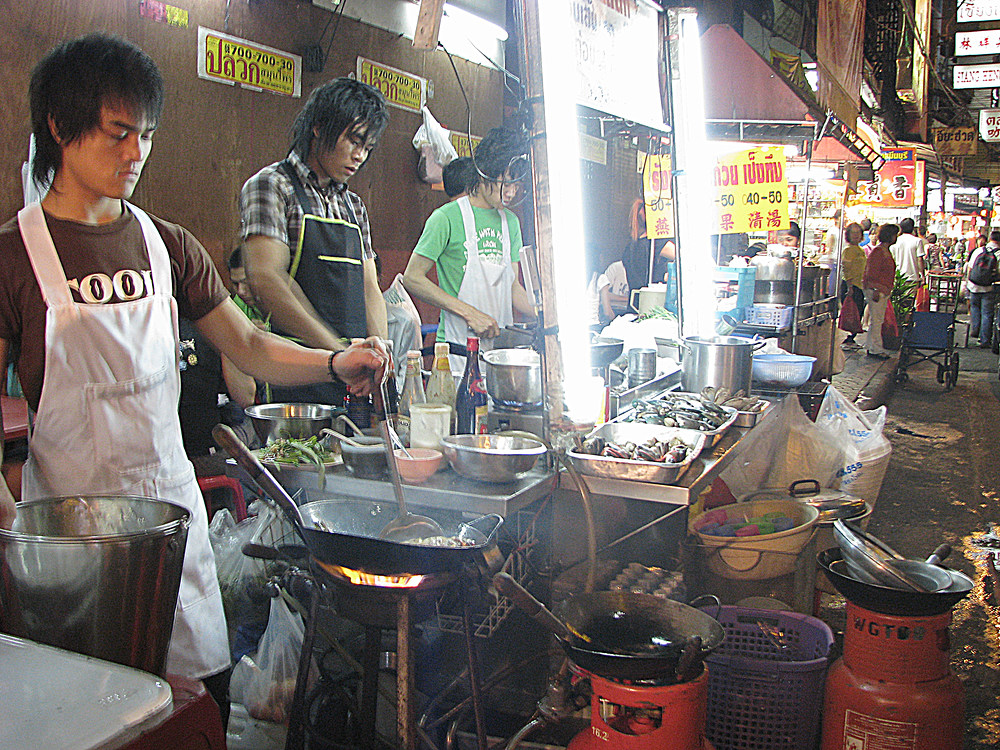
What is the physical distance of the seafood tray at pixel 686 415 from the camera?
10.1 ft

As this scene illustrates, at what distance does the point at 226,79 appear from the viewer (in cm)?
492

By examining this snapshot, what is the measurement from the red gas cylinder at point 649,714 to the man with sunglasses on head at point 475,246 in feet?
7.36

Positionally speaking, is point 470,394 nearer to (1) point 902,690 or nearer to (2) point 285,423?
(2) point 285,423

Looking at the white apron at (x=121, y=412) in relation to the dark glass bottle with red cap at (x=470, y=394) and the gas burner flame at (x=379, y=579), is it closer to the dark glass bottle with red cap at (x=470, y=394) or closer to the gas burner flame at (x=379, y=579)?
the gas burner flame at (x=379, y=579)

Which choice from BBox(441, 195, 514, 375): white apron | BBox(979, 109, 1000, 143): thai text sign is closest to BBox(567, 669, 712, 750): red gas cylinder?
BBox(441, 195, 514, 375): white apron

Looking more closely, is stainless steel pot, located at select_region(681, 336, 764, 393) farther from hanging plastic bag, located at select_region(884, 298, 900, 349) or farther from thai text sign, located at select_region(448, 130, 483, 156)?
hanging plastic bag, located at select_region(884, 298, 900, 349)

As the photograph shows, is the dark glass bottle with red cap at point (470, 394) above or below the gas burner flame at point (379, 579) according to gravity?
above

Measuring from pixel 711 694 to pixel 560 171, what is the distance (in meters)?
1.81

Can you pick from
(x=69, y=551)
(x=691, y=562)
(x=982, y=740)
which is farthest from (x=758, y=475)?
(x=69, y=551)

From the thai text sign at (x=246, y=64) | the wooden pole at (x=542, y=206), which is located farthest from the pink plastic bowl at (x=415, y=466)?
the thai text sign at (x=246, y=64)

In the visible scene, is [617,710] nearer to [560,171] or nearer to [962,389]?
[560,171]

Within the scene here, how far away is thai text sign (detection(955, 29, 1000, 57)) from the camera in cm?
1270

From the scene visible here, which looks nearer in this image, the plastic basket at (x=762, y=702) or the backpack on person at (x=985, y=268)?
the plastic basket at (x=762, y=702)

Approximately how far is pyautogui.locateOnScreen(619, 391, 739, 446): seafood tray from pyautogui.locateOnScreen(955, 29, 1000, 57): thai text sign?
1257cm
